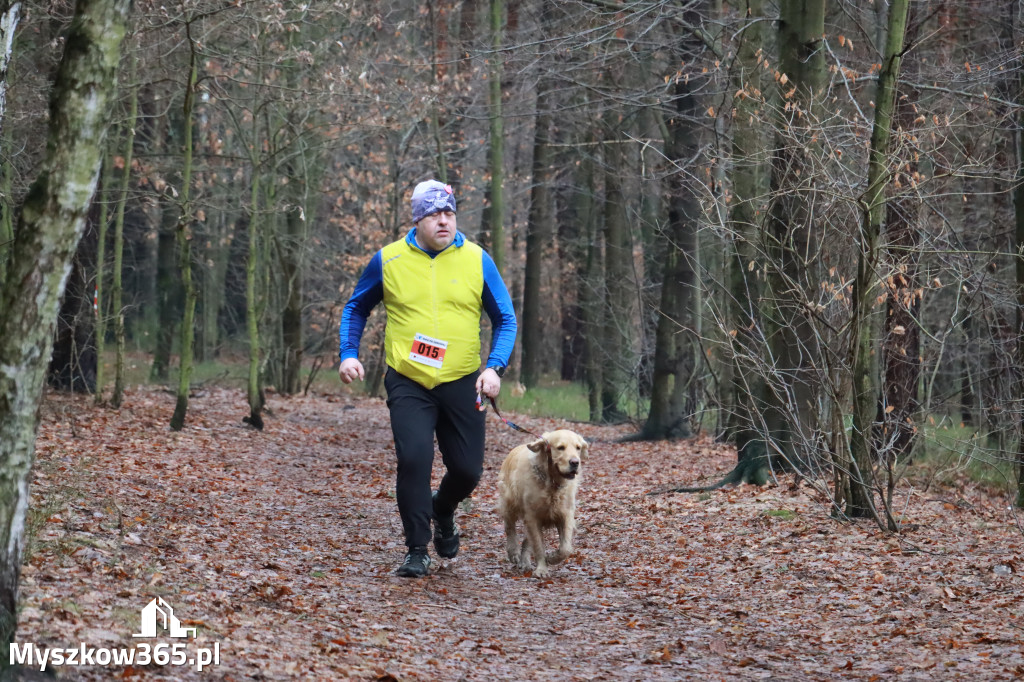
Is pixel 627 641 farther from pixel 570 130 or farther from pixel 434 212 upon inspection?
pixel 570 130

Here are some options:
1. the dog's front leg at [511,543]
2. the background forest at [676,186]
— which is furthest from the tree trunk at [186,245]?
the dog's front leg at [511,543]

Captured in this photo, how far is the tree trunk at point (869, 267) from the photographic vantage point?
305 inches

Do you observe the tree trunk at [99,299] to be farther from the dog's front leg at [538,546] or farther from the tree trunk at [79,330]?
the dog's front leg at [538,546]

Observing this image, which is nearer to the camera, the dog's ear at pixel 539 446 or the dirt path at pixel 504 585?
the dirt path at pixel 504 585

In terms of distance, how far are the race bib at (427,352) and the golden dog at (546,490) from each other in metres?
1.11

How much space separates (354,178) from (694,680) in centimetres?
1977

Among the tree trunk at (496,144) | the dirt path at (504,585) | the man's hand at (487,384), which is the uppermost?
the tree trunk at (496,144)

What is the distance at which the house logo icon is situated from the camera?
4641 millimetres

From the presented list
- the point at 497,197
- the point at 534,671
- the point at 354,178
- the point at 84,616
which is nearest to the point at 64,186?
the point at 84,616

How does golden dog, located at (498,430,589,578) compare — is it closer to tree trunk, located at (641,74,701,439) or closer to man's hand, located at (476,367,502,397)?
man's hand, located at (476,367,502,397)

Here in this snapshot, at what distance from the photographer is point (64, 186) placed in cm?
381

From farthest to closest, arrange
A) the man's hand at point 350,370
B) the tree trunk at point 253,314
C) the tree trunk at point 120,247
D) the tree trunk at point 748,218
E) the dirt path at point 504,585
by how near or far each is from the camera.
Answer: the tree trunk at point 253,314 < the tree trunk at point 120,247 < the tree trunk at point 748,218 < the man's hand at point 350,370 < the dirt path at point 504,585

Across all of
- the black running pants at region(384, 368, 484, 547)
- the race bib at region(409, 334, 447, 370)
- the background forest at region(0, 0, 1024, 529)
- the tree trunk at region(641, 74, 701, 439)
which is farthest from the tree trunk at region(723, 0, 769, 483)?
the race bib at region(409, 334, 447, 370)

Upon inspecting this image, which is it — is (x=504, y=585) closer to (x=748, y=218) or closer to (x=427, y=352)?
(x=427, y=352)
